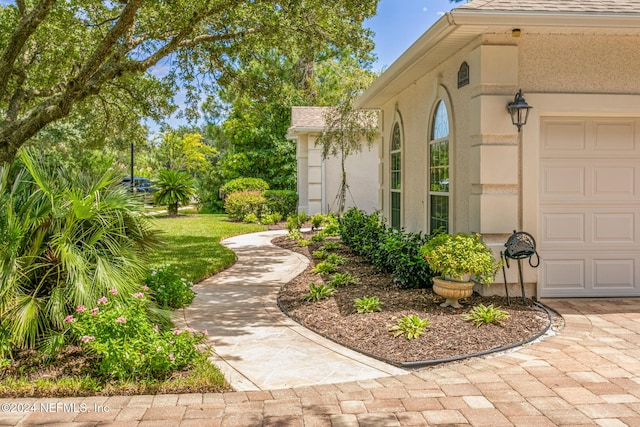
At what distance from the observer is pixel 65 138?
2378cm

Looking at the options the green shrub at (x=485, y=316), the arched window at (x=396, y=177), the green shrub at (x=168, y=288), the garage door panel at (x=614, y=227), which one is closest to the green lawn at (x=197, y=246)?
the green shrub at (x=168, y=288)

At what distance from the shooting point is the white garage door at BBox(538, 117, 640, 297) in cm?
657

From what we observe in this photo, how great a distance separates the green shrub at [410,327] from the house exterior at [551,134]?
5.60 feet

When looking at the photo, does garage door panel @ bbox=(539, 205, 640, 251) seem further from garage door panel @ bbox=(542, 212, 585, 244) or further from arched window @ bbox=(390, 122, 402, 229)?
arched window @ bbox=(390, 122, 402, 229)

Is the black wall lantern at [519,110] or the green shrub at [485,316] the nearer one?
the green shrub at [485,316]

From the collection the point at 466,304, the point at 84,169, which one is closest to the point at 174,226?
the point at 84,169

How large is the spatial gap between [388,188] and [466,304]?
19.2ft

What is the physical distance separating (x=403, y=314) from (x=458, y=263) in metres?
0.82

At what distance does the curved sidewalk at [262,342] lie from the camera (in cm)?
420

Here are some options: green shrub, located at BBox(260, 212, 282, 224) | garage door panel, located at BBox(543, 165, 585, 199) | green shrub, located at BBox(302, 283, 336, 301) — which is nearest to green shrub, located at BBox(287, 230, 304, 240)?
green shrub, located at BBox(260, 212, 282, 224)

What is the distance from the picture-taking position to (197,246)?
1216cm

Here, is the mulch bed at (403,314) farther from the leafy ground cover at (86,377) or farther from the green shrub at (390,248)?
the leafy ground cover at (86,377)

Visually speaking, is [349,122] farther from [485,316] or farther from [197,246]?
[485,316]

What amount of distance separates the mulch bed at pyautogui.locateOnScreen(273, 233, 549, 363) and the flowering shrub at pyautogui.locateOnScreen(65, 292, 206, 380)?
64.4 inches
